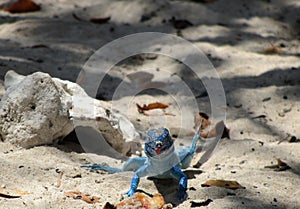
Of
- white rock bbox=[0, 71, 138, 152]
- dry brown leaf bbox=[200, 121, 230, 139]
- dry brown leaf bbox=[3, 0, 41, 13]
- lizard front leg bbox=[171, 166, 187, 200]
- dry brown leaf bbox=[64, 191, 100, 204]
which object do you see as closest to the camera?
dry brown leaf bbox=[64, 191, 100, 204]

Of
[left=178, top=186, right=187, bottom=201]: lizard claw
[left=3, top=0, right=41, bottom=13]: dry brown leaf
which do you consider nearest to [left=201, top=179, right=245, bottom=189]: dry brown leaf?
[left=178, top=186, right=187, bottom=201]: lizard claw

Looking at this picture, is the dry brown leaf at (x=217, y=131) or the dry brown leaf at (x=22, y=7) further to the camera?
the dry brown leaf at (x=22, y=7)

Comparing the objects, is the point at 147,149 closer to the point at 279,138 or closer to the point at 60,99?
the point at 60,99

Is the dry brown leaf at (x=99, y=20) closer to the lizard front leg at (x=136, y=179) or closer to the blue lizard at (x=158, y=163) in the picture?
the blue lizard at (x=158, y=163)

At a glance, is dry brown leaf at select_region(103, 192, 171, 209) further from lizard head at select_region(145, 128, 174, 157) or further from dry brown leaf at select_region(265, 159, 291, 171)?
dry brown leaf at select_region(265, 159, 291, 171)

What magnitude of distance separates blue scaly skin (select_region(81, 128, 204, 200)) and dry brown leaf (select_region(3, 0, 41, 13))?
9.94 feet

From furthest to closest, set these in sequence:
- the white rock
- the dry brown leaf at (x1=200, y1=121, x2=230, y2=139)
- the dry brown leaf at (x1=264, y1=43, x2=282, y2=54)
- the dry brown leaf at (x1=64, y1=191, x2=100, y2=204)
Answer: the dry brown leaf at (x1=264, y1=43, x2=282, y2=54)
the dry brown leaf at (x1=200, y1=121, x2=230, y2=139)
the white rock
the dry brown leaf at (x1=64, y1=191, x2=100, y2=204)

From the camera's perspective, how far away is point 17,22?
5555mm

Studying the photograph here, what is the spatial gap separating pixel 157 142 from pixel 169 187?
12.8 inches

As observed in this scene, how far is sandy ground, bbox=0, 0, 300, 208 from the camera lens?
9.83ft

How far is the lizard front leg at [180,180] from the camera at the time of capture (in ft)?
9.70

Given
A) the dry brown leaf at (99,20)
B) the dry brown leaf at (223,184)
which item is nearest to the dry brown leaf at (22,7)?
the dry brown leaf at (99,20)

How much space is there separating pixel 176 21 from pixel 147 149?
3.07 meters

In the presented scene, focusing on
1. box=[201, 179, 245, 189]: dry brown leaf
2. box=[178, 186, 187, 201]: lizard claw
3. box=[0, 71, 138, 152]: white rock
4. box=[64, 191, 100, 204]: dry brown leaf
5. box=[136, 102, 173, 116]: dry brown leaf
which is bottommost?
box=[136, 102, 173, 116]: dry brown leaf
